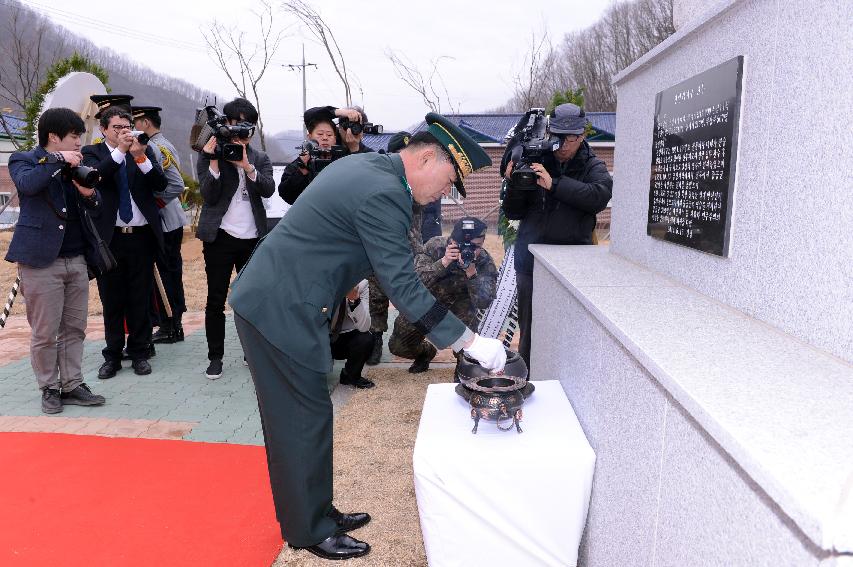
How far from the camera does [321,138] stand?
4906 mm

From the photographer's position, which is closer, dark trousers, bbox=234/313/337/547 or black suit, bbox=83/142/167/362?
dark trousers, bbox=234/313/337/547

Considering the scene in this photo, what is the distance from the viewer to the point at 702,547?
1.37 meters

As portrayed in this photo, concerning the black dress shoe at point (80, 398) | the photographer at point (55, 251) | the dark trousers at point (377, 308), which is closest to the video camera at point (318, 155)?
the dark trousers at point (377, 308)

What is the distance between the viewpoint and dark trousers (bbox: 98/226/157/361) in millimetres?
5141

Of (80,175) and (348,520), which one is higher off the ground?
(80,175)

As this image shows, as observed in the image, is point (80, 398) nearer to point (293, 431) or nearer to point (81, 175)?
point (81, 175)

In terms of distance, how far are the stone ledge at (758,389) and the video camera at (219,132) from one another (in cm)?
329

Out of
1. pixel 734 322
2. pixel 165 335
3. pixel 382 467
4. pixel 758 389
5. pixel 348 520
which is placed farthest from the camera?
pixel 165 335

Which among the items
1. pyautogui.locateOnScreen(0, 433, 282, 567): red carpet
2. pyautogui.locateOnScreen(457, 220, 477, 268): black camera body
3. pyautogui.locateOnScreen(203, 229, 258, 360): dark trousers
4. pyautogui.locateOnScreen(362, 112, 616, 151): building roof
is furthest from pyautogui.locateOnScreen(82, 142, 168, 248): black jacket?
pyautogui.locateOnScreen(362, 112, 616, 151): building roof

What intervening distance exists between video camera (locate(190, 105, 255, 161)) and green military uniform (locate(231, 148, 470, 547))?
241 centimetres

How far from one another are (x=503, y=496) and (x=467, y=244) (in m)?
2.71

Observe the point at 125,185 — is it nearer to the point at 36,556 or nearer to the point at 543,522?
the point at 36,556

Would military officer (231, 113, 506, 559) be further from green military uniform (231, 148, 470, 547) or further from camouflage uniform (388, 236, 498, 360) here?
camouflage uniform (388, 236, 498, 360)

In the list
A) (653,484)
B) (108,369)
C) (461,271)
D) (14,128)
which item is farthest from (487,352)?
(14,128)
